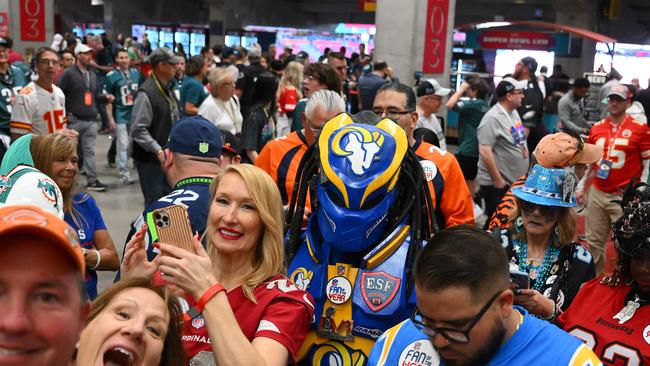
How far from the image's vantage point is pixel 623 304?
9.02 ft

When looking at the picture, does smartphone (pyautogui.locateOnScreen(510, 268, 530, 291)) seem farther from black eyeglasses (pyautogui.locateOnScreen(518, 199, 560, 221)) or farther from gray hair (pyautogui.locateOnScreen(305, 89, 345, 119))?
gray hair (pyautogui.locateOnScreen(305, 89, 345, 119))

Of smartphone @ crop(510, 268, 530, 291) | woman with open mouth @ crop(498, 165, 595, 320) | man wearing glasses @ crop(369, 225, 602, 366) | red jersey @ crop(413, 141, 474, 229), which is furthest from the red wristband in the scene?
red jersey @ crop(413, 141, 474, 229)

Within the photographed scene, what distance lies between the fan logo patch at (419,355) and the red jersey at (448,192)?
1.87 m

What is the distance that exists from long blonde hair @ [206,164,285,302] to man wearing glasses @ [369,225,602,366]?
2.37 feet

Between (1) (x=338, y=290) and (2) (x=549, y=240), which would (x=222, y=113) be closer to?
(2) (x=549, y=240)

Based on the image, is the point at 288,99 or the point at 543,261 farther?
the point at 288,99

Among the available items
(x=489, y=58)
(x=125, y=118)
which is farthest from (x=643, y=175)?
(x=489, y=58)

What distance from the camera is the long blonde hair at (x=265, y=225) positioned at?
2.49 metres

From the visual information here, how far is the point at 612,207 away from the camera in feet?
23.8

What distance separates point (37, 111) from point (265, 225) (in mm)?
6011

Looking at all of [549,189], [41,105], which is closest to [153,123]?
[41,105]

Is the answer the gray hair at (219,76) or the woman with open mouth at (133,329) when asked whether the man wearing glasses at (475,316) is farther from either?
the gray hair at (219,76)

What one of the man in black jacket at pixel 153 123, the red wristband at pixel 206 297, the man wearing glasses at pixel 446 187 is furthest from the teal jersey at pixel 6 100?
the red wristband at pixel 206 297

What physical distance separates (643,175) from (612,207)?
1.83ft
